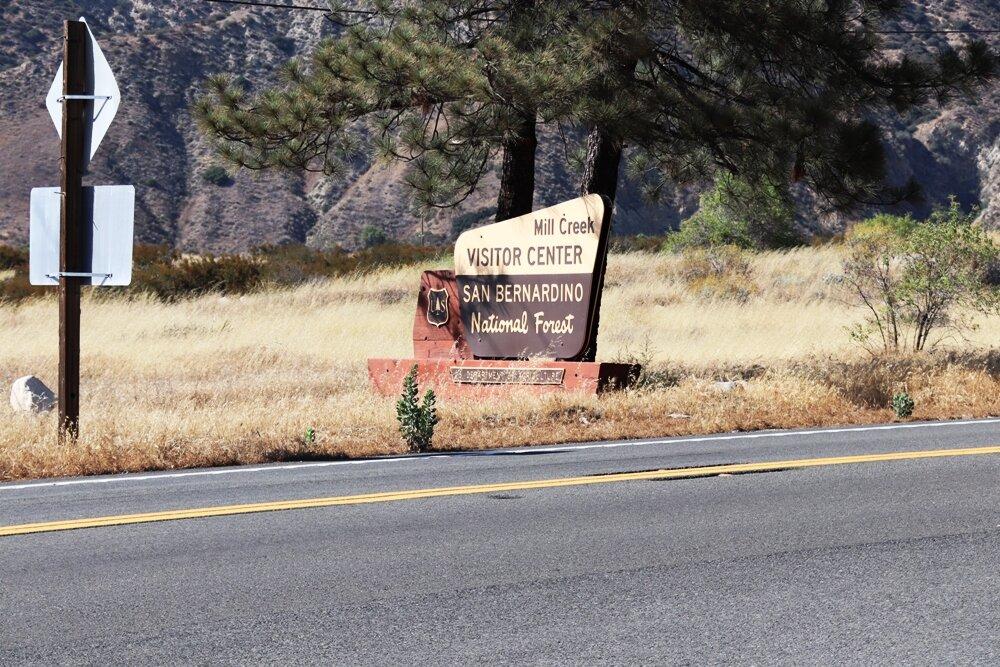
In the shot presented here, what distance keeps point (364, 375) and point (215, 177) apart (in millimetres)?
63965

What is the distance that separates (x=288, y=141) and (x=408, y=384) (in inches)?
282

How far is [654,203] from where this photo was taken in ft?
70.6

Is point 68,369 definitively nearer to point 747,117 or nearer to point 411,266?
point 747,117

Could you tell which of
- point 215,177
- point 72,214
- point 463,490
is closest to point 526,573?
point 463,490

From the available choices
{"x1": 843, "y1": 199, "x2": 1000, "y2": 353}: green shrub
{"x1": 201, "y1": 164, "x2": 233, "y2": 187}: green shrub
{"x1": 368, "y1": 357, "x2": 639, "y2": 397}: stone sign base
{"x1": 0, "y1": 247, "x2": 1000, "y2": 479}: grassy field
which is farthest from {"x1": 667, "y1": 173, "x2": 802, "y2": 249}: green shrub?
{"x1": 201, "y1": 164, "x2": 233, "y2": 187}: green shrub

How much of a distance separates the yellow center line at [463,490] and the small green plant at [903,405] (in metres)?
3.46

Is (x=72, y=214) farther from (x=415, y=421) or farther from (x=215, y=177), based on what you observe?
(x=215, y=177)

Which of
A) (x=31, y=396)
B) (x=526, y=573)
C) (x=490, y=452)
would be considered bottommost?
(x=31, y=396)

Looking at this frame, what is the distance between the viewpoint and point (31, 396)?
16.0 m

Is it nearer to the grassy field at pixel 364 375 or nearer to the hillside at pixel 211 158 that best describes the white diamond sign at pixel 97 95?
the grassy field at pixel 364 375

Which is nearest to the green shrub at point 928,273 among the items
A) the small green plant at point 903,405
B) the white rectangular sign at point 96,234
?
the small green plant at point 903,405

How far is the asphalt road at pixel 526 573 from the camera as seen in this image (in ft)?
16.8

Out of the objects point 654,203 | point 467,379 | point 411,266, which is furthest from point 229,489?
point 411,266

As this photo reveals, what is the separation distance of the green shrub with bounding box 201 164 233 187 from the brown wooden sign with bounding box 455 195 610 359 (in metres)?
66.2
